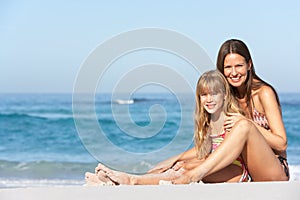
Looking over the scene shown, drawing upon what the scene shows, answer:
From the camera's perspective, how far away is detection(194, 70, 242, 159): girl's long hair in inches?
105

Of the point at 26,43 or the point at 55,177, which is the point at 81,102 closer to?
the point at 55,177

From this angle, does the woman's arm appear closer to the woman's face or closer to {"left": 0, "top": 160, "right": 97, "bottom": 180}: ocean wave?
the woman's face

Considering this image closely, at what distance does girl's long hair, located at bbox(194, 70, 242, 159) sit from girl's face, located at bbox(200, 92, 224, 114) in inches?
0.5

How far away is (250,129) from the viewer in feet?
8.11

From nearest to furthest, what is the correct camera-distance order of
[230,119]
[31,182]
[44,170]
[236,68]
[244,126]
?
[244,126], [230,119], [236,68], [31,182], [44,170]

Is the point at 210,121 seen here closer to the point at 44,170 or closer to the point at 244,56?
the point at 244,56

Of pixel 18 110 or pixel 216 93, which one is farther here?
pixel 18 110

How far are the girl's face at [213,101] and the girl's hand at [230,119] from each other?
62 mm

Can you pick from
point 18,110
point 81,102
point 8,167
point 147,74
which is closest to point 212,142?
point 147,74

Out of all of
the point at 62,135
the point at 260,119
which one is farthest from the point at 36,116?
the point at 260,119

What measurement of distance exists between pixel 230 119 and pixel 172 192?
1.42 feet

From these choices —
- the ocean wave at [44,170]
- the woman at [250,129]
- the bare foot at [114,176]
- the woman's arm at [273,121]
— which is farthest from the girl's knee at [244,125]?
the ocean wave at [44,170]

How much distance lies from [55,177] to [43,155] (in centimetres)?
169

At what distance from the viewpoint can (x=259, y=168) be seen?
2.58 meters
